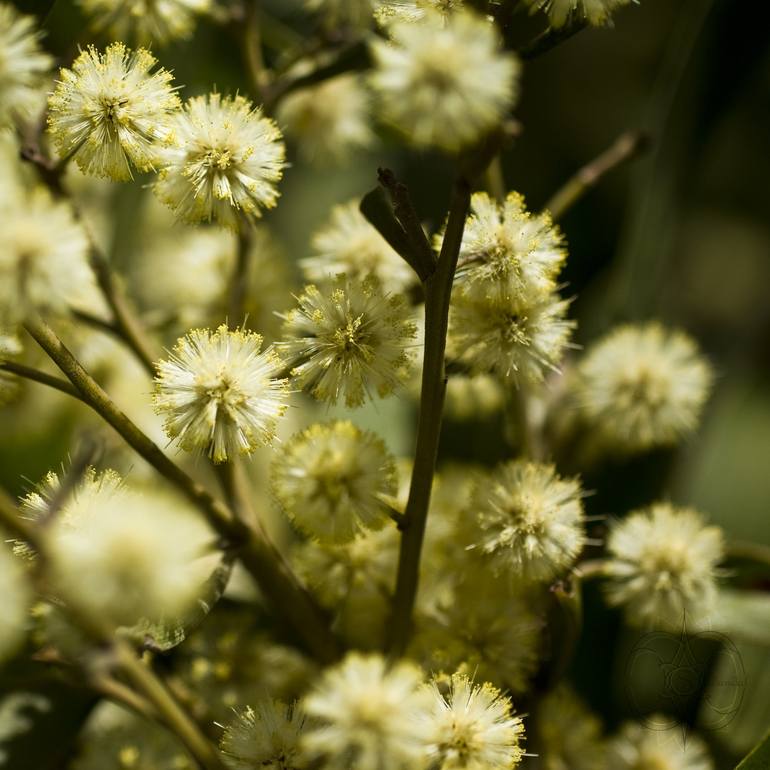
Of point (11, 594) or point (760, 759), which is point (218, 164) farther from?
point (760, 759)

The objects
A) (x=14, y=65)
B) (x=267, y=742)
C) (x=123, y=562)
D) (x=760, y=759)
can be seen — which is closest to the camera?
(x=123, y=562)

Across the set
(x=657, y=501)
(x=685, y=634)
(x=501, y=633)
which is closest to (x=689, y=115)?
(x=657, y=501)

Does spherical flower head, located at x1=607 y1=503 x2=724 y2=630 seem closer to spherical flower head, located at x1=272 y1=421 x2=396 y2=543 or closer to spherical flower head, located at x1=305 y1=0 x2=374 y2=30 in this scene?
spherical flower head, located at x1=272 y1=421 x2=396 y2=543

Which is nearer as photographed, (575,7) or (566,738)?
(575,7)

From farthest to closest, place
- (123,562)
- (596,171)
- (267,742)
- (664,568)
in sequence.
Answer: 1. (596,171)
2. (664,568)
3. (267,742)
4. (123,562)

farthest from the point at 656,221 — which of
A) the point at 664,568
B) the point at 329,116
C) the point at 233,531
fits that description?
the point at 233,531

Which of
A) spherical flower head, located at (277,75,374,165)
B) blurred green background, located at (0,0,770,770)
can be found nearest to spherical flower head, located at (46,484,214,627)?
blurred green background, located at (0,0,770,770)

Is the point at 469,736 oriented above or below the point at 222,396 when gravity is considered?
below
